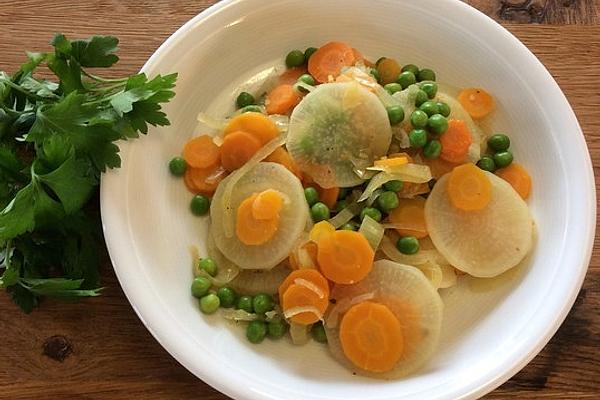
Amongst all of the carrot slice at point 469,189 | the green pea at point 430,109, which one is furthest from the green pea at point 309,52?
the carrot slice at point 469,189

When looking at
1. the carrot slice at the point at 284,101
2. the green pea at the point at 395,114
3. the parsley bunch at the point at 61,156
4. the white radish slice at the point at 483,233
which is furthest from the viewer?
the carrot slice at the point at 284,101

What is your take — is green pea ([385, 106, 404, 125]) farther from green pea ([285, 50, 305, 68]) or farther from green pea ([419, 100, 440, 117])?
green pea ([285, 50, 305, 68])

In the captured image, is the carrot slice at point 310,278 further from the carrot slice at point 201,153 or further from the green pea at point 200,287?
the carrot slice at point 201,153

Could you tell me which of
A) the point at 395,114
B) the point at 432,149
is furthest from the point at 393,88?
the point at 432,149

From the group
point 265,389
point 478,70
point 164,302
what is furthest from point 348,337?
point 478,70

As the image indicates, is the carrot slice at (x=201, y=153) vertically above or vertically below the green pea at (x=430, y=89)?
below

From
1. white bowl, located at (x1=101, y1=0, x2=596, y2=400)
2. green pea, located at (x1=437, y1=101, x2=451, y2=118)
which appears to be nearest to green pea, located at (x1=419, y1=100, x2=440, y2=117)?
green pea, located at (x1=437, y1=101, x2=451, y2=118)
